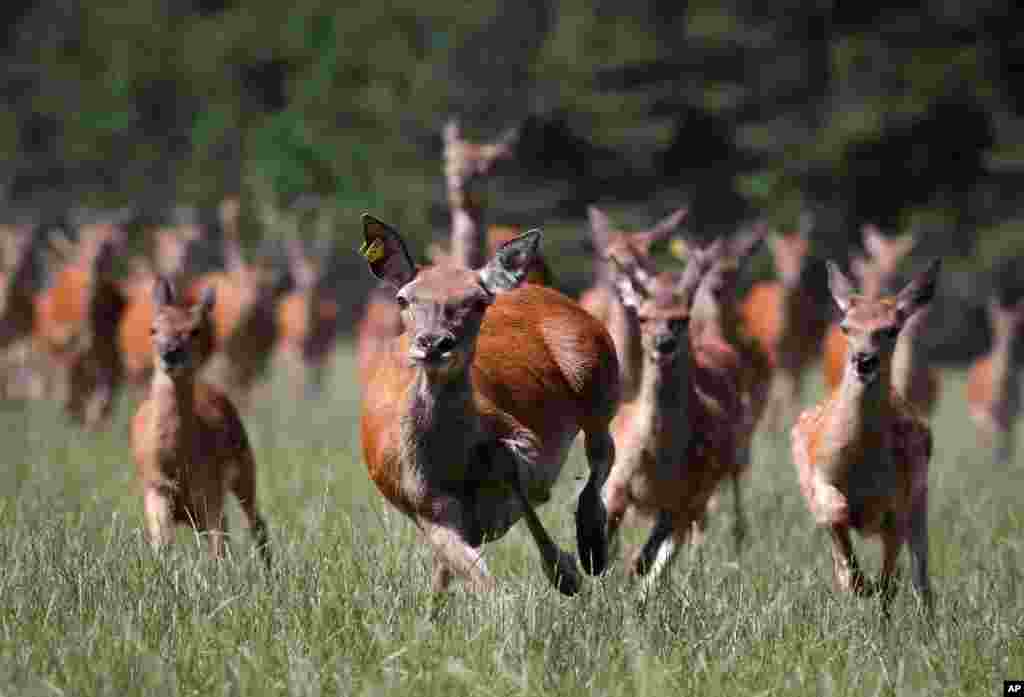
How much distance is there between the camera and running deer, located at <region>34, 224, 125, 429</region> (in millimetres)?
15662

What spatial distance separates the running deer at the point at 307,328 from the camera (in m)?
23.5

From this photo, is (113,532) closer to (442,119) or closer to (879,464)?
(879,464)

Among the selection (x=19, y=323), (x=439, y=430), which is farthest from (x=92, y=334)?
(x=439, y=430)

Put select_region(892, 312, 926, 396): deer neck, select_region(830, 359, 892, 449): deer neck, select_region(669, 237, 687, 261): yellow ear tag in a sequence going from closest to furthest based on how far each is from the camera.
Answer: select_region(830, 359, 892, 449): deer neck → select_region(892, 312, 926, 396): deer neck → select_region(669, 237, 687, 261): yellow ear tag

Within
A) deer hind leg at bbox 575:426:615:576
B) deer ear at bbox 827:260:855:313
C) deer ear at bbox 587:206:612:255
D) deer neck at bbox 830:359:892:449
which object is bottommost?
deer hind leg at bbox 575:426:615:576

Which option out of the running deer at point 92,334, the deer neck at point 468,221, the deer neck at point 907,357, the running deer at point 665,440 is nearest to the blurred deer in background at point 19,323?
the running deer at point 92,334

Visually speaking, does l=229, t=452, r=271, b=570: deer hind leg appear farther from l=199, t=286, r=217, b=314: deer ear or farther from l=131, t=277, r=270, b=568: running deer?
l=199, t=286, r=217, b=314: deer ear

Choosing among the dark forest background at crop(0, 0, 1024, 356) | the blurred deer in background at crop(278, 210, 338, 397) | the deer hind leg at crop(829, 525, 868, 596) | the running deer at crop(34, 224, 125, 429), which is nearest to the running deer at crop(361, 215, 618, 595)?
the deer hind leg at crop(829, 525, 868, 596)

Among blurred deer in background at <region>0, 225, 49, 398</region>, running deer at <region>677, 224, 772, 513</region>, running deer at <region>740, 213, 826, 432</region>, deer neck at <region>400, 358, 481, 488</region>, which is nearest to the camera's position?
deer neck at <region>400, 358, 481, 488</region>

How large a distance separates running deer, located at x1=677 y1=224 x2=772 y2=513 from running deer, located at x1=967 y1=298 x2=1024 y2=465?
14.1 feet

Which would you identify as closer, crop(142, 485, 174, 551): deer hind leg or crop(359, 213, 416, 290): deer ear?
crop(359, 213, 416, 290): deer ear

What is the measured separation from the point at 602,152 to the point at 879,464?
989 inches

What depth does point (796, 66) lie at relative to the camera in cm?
3325

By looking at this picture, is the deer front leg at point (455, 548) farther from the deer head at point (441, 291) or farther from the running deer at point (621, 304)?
the running deer at point (621, 304)
